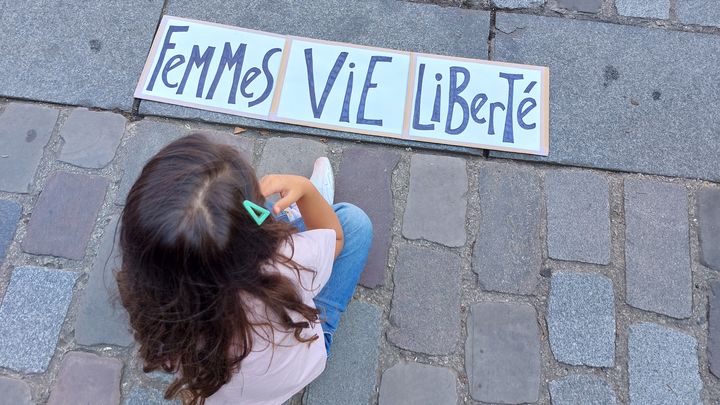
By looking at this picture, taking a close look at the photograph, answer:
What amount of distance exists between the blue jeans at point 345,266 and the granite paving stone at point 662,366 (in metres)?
0.88

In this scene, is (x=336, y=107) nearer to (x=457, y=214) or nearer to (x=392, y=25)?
(x=392, y=25)

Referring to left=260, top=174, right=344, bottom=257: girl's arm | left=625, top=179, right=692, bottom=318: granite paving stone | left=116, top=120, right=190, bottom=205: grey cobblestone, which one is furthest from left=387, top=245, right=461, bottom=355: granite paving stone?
left=116, top=120, right=190, bottom=205: grey cobblestone

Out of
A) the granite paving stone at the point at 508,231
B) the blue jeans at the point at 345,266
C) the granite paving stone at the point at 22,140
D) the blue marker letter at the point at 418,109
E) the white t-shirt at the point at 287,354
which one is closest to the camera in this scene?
the white t-shirt at the point at 287,354

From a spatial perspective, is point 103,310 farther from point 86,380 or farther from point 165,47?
point 165,47

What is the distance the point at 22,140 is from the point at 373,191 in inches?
50.2

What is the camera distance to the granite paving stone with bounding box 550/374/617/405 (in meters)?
1.71

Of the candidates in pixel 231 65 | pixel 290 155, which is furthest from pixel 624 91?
pixel 231 65

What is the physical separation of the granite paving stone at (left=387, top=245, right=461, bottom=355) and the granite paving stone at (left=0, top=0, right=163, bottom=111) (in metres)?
1.19

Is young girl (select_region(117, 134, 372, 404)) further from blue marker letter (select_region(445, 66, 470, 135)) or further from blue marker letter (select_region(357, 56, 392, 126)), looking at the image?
blue marker letter (select_region(445, 66, 470, 135))

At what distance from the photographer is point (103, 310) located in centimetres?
178

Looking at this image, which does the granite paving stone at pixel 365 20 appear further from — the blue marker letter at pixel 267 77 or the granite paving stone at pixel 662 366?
the granite paving stone at pixel 662 366

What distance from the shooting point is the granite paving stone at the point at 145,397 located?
1.69m

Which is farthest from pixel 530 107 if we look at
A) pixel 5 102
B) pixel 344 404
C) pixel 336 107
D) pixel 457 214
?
pixel 5 102

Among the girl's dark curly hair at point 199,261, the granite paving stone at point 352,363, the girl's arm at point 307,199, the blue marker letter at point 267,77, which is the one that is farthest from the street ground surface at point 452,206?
the girl's dark curly hair at point 199,261
